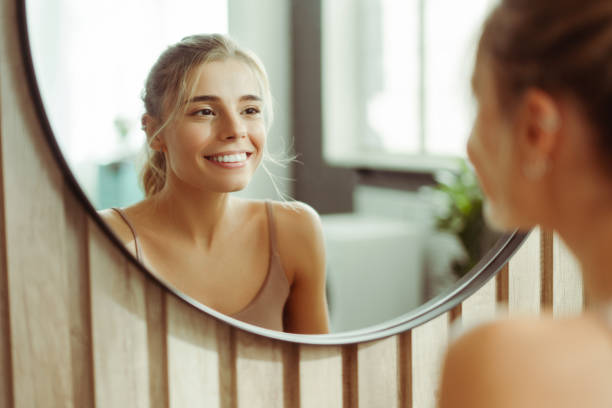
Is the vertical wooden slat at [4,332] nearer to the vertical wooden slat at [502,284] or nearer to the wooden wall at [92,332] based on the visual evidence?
the wooden wall at [92,332]

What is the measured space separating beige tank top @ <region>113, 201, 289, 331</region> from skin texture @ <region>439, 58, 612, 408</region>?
0.99 ft

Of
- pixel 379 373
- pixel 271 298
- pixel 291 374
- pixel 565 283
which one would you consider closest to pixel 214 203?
pixel 271 298

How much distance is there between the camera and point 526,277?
1083 millimetres

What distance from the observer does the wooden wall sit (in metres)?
0.69

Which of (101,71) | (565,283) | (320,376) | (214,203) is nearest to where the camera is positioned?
(101,71)

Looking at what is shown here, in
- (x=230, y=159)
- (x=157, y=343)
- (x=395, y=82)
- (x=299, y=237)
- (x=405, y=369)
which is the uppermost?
(x=395, y=82)

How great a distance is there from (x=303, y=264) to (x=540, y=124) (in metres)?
0.42

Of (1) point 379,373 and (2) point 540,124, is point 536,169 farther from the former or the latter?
(1) point 379,373

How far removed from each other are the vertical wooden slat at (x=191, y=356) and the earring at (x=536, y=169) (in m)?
0.43

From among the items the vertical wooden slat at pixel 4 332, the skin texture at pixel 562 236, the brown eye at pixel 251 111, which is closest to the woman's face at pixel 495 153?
the skin texture at pixel 562 236

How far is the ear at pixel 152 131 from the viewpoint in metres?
0.72

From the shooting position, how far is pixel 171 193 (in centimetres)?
76

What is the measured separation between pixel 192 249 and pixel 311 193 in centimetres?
17

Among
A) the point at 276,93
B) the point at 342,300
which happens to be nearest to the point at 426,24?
the point at 276,93
